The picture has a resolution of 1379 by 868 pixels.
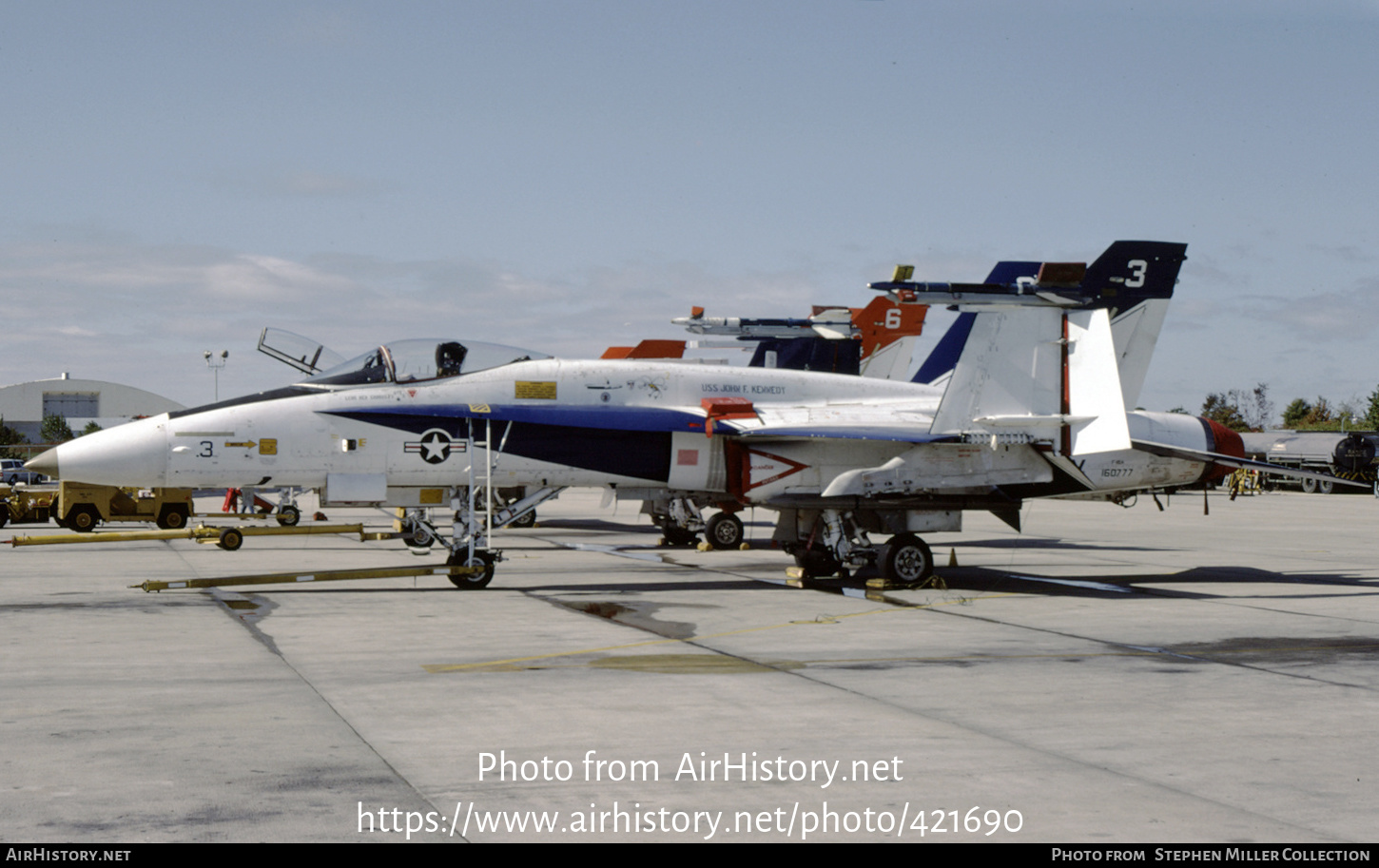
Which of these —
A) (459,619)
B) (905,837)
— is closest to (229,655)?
(459,619)

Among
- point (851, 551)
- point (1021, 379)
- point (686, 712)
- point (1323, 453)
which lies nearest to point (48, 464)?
point (851, 551)

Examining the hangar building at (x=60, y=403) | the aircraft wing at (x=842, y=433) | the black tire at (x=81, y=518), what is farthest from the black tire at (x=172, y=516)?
the hangar building at (x=60, y=403)

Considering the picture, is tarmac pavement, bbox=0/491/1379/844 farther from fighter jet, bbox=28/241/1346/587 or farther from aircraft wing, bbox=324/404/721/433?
aircraft wing, bbox=324/404/721/433

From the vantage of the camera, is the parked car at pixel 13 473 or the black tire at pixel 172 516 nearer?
the black tire at pixel 172 516

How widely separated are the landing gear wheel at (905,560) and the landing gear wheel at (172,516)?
20405mm

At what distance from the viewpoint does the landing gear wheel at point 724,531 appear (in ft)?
79.4

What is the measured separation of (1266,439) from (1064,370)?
5359 cm

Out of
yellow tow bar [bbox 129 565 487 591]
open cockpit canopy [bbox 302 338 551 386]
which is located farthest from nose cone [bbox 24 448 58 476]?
open cockpit canopy [bbox 302 338 551 386]

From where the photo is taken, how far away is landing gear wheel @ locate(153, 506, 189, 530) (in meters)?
29.7

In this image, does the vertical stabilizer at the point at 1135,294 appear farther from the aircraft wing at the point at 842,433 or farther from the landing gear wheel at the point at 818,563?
the landing gear wheel at the point at 818,563

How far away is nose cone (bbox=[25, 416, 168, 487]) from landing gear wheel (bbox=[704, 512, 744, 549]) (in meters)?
11.9

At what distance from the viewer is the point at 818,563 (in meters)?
17.1

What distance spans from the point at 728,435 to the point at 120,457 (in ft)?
25.4
